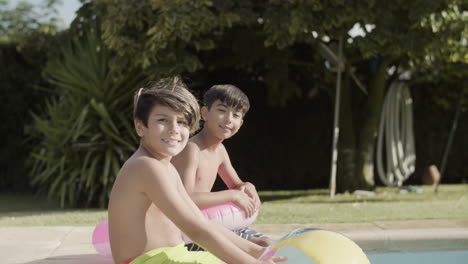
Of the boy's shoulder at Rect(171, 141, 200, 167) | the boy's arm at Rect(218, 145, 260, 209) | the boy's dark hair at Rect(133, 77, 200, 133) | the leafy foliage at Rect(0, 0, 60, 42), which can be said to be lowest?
the boy's arm at Rect(218, 145, 260, 209)

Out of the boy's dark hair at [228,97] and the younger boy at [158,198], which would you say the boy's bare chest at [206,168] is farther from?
the younger boy at [158,198]

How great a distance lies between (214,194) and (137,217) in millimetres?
1303

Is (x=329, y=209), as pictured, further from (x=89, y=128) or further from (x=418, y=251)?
(x=89, y=128)

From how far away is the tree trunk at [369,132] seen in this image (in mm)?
9633

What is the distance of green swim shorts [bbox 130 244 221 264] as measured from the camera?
7.88ft

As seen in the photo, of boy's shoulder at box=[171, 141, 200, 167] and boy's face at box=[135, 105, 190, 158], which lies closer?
boy's face at box=[135, 105, 190, 158]

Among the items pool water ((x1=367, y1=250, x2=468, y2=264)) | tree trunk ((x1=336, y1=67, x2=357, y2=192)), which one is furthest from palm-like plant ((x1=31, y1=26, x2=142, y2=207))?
pool water ((x1=367, y1=250, x2=468, y2=264))

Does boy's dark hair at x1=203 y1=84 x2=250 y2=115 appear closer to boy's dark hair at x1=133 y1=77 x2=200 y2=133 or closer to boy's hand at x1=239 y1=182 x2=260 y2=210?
boy's hand at x1=239 y1=182 x2=260 y2=210

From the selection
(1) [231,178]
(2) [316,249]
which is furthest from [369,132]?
(2) [316,249]

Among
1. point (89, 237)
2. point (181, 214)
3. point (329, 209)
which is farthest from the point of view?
point (329, 209)

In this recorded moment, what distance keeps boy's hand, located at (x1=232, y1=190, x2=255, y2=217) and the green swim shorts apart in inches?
49.0

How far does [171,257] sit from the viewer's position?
7.96ft

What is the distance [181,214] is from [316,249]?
74 cm

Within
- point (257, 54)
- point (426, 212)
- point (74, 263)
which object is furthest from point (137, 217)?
point (257, 54)
